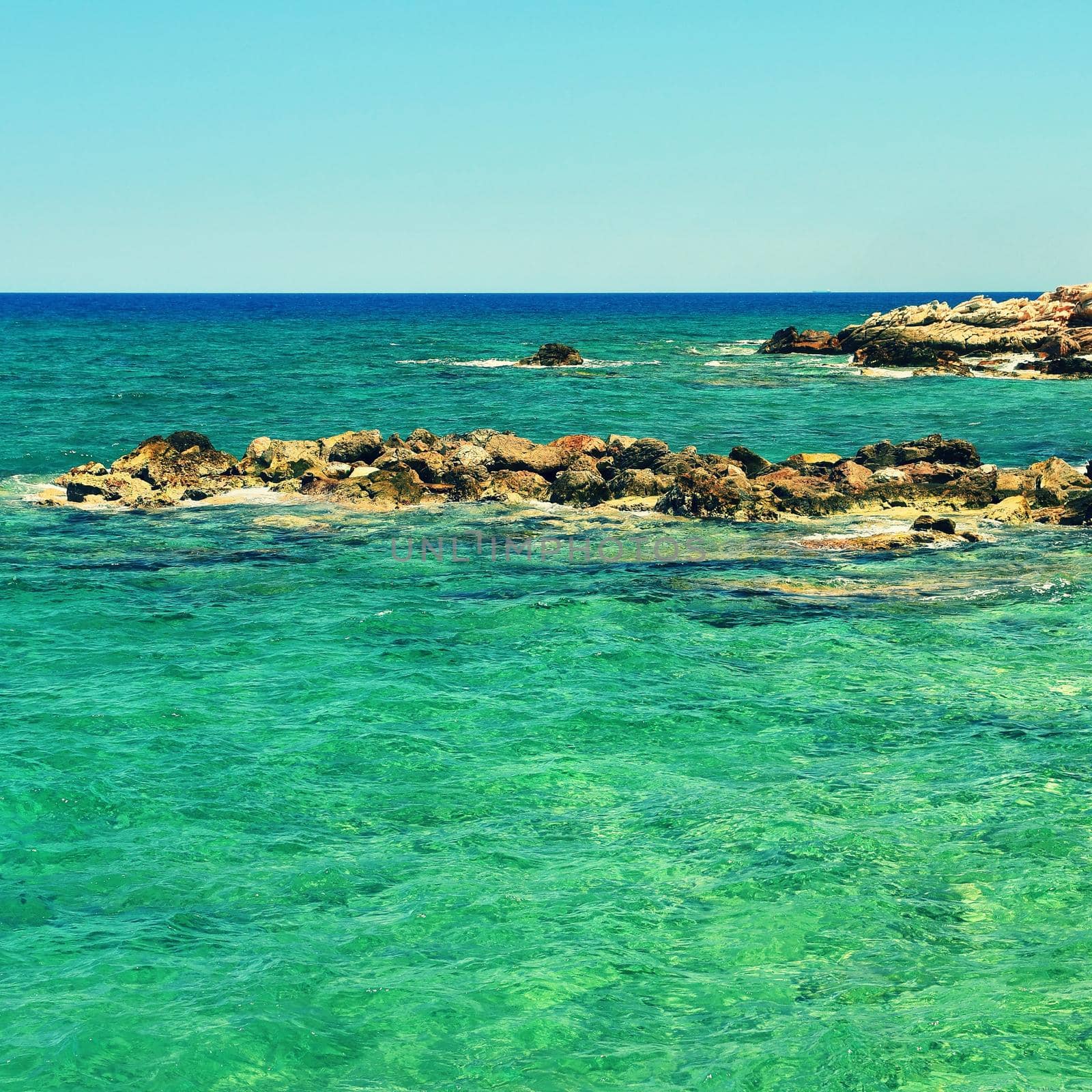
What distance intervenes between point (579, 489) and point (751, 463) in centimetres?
554

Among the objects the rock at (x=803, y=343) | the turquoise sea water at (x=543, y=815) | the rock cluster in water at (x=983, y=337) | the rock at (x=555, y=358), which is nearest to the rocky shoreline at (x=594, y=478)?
the turquoise sea water at (x=543, y=815)

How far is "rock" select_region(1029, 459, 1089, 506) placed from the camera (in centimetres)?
2712

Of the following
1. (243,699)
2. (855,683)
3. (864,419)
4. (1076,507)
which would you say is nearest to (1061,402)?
(864,419)

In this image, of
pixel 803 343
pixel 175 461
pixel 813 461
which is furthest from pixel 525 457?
Answer: pixel 803 343

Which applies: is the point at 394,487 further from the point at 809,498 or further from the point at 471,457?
the point at 809,498

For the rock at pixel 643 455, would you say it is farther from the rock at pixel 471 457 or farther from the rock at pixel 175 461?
the rock at pixel 175 461

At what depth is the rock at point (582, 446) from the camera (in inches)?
1300

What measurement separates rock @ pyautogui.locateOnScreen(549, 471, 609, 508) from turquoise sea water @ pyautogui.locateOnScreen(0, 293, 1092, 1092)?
11.2 ft

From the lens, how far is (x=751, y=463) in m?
31.8

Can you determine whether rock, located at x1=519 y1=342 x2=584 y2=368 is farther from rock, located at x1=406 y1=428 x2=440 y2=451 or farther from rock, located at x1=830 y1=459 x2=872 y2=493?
rock, located at x1=830 y1=459 x2=872 y2=493

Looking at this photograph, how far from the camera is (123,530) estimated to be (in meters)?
26.7

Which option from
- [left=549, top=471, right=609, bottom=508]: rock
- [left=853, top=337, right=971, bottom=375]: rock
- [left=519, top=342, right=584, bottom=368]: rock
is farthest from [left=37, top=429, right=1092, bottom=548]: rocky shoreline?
[left=853, top=337, right=971, bottom=375]: rock

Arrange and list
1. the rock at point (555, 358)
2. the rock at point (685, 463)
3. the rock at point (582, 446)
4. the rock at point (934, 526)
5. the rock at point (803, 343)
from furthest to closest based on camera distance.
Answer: the rock at point (803, 343), the rock at point (555, 358), the rock at point (582, 446), the rock at point (685, 463), the rock at point (934, 526)

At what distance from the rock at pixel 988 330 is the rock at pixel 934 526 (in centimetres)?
4835
